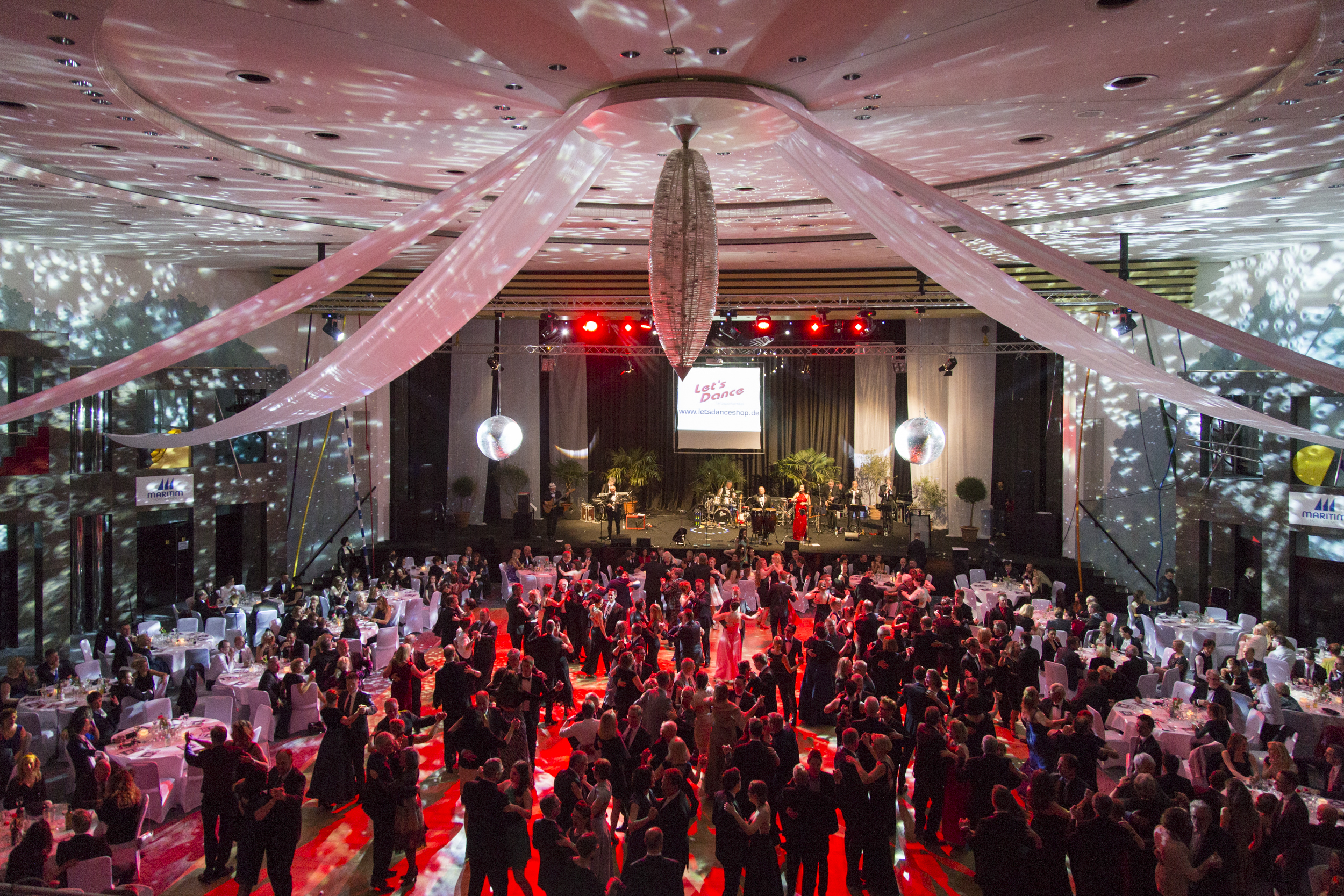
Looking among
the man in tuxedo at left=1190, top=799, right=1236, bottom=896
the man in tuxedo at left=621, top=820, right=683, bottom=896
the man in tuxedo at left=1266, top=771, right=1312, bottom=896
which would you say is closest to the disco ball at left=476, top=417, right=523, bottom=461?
the man in tuxedo at left=621, top=820, right=683, bottom=896

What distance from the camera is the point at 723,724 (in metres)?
6.71

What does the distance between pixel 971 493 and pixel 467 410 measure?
10416 mm

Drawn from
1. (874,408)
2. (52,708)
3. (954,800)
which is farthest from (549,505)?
(954,800)

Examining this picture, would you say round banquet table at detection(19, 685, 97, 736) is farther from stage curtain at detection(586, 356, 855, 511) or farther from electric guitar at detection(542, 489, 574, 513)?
stage curtain at detection(586, 356, 855, 511)

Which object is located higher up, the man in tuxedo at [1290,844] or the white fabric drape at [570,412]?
the white fabric drape at [570,412]

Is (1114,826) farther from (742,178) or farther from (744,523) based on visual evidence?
(744,523)

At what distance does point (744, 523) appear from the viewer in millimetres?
16547

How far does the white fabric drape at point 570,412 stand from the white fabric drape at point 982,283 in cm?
1569

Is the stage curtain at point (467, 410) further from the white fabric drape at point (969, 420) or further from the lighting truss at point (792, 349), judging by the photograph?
the white fabric drape at point (969, 420)

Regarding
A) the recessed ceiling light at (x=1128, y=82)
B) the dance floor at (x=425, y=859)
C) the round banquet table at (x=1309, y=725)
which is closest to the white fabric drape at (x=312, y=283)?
the recessed ceiling light at (x=1128, y=82)

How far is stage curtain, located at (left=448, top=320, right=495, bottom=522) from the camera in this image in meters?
19.2

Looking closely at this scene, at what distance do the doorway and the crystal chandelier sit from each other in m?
11.0

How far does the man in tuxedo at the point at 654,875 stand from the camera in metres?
4.55

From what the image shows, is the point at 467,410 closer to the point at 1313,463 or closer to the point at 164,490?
the point at 164,490
